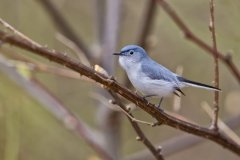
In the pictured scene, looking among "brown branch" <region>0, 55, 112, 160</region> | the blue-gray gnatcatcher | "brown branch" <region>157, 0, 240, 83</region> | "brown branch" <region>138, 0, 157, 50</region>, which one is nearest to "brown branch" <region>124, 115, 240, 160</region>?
"brown branch" <region>0, 55, 112, 160</region>

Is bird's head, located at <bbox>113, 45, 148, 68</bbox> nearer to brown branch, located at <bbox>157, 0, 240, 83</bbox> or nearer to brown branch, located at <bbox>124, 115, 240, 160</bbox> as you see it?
brown branch, located at <bbox>157, 0, 240, 83</bbox>

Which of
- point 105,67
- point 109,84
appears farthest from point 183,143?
point 109,84

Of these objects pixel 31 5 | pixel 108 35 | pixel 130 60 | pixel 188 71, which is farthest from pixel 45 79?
pixel 130 60

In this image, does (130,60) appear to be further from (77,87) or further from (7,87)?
(77,87)

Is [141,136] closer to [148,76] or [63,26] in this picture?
[148,76]

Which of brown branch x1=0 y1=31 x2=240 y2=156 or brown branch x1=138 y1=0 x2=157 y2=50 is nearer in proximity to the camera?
brown branch x1=0 y1=31 x2=240 y2=156

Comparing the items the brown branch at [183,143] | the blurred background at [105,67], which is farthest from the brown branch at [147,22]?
the brown branch at [183,143]

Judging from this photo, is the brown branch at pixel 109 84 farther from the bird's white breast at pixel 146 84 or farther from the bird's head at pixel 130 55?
the bird's head at pixel 130 55
